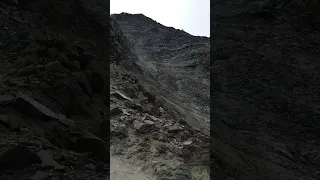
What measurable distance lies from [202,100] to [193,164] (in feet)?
40.3

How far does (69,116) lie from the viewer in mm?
7723

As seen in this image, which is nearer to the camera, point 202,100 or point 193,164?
point 193,164

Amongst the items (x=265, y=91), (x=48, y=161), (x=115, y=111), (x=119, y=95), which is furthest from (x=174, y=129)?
(x=265, y=91)

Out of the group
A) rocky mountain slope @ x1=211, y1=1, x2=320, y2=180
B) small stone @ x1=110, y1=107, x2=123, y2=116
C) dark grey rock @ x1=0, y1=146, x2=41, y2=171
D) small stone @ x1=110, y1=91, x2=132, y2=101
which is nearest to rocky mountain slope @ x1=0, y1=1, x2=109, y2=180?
dark grey rock @ x1=0, y1=146, x2=41, y2=171

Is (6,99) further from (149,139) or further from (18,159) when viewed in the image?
(149,139)

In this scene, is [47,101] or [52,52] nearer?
[47,101]

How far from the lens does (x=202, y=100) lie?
1986cm

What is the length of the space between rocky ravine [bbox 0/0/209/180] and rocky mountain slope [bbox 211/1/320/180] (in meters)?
1.42

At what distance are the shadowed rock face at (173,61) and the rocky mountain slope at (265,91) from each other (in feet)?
7.01

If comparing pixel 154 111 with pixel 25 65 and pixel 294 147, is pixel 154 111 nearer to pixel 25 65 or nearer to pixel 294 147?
pixel 25 65

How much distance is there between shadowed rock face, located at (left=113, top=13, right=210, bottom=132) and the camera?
17.4m

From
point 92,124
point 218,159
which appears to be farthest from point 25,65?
point 218,159

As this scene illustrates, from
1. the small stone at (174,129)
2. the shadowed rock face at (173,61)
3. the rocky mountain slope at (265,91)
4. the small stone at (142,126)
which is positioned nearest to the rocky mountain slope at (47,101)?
the small stone at (142,126)

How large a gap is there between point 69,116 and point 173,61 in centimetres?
2161
